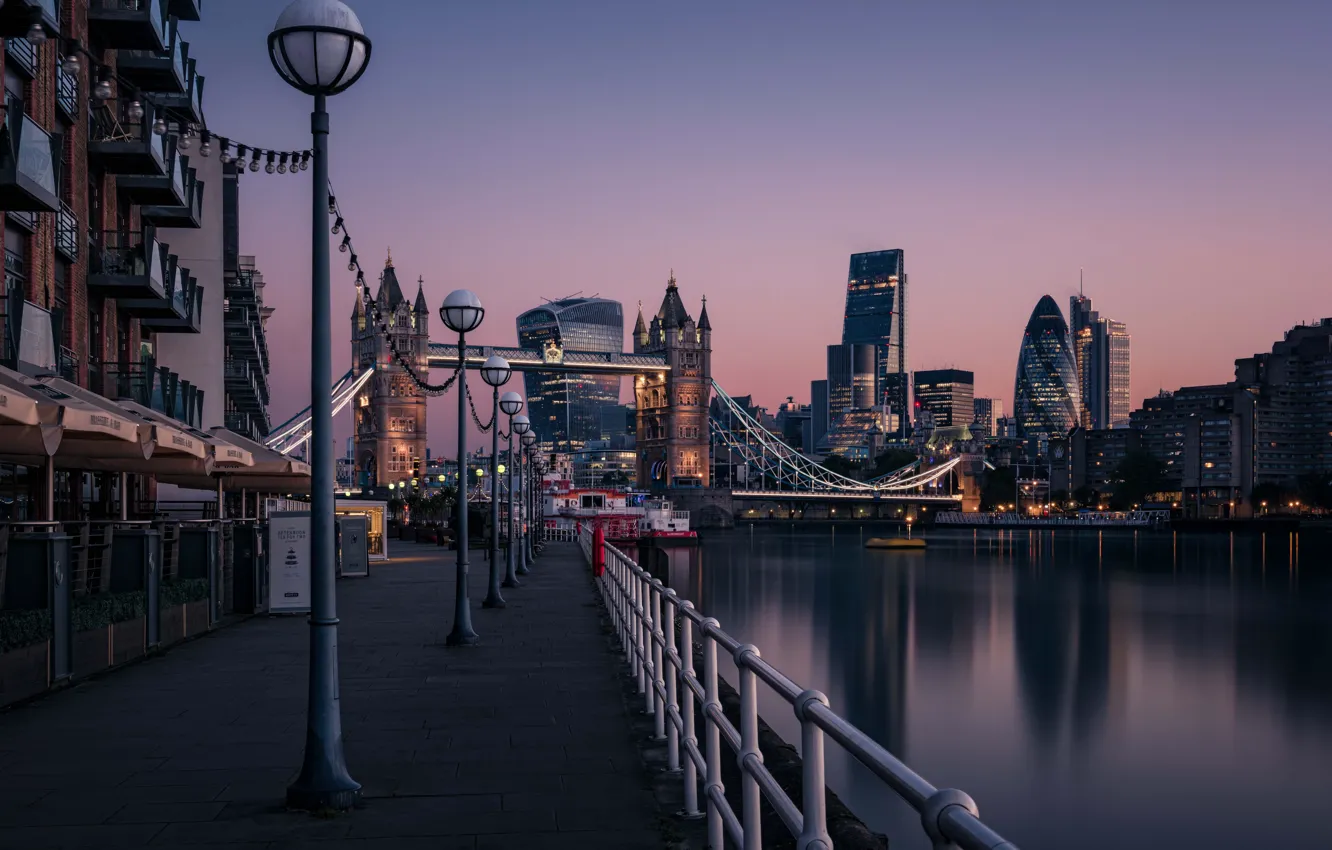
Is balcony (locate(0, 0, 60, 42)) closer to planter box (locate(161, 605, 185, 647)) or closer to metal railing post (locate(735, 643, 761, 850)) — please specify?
metal railing post (locate(735, 643, 761, 850))

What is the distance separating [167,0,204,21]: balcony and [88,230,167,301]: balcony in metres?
9.13

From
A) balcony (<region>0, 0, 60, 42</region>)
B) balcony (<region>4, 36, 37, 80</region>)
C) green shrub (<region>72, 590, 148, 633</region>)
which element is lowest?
green shrub (<region>72, 590, 148, 633</region>)

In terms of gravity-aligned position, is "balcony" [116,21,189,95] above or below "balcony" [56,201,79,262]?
above

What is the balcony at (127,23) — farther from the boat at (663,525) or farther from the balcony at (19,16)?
the boat at (663,525)

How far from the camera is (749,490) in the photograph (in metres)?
177

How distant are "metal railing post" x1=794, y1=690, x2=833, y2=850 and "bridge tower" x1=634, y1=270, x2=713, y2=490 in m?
173

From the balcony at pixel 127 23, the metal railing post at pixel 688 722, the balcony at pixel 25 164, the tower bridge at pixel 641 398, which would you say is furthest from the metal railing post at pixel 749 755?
the tower bridge at pixel 641 398

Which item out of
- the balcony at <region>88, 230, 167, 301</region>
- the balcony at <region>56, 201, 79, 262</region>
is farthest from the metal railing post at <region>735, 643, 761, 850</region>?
the balcony at <region>88, 230, 167, 301</region>

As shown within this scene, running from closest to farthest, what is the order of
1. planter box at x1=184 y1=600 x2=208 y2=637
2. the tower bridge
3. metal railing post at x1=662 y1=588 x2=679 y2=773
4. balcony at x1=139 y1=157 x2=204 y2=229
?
1. metal railing post at x1=662 y1=588 x2=679 y2=773
2. planter box at x1=184 y1=600 x2=208 y2=637
3. balcony at x1=139 y1=157 x2=204 y2=229
4. the tower bridge

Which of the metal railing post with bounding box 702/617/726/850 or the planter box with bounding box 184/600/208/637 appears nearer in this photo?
the metal railing post with bounding box 702/617/726/850

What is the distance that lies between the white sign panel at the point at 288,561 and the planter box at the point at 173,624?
4182 mm

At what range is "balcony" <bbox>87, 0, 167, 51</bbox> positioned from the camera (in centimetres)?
2772

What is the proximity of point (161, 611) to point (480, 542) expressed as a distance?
152 ft

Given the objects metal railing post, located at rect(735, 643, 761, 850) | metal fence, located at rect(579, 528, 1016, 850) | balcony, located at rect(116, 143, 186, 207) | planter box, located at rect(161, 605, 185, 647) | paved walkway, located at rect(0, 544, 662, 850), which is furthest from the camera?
balcony, located at rect(116, 143, 186, 207)
